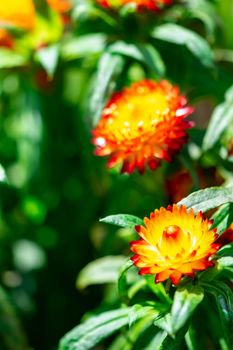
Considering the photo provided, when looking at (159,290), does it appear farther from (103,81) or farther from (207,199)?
(103,81)

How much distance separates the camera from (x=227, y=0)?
1380 millimetres

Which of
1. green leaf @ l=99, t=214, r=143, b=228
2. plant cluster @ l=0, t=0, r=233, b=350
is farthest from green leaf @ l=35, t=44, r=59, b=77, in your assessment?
green leaf @ l=99, t=214, r=143, b=228

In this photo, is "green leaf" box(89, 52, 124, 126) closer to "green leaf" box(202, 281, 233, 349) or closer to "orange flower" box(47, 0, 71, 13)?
"orange flower" box(47, 0, 71, 13)

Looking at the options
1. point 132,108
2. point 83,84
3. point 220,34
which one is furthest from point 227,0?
point 132,108

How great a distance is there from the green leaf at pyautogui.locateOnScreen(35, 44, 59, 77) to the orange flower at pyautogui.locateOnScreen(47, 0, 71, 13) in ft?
0.33

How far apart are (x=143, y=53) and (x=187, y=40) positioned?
7 cm

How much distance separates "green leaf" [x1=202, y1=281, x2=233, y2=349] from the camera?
29.4 inches

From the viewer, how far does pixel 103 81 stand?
3.55ft

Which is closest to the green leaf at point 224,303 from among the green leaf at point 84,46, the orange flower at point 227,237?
the orange flower at point 227,237

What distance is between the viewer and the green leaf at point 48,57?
1112mm

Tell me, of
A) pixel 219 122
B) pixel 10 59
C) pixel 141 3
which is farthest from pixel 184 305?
pixel 10 59

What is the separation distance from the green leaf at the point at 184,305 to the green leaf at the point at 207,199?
0.10 meters

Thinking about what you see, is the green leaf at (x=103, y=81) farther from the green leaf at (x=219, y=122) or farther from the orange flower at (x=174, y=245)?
the orange flower at (x=174, y=245)

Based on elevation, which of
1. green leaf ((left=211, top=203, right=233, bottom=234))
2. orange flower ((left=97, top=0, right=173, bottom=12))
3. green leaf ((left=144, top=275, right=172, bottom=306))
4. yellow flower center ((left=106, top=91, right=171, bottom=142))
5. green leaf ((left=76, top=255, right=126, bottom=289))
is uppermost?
orange flower ((left=97, top=0, right=173, bottom=12))
